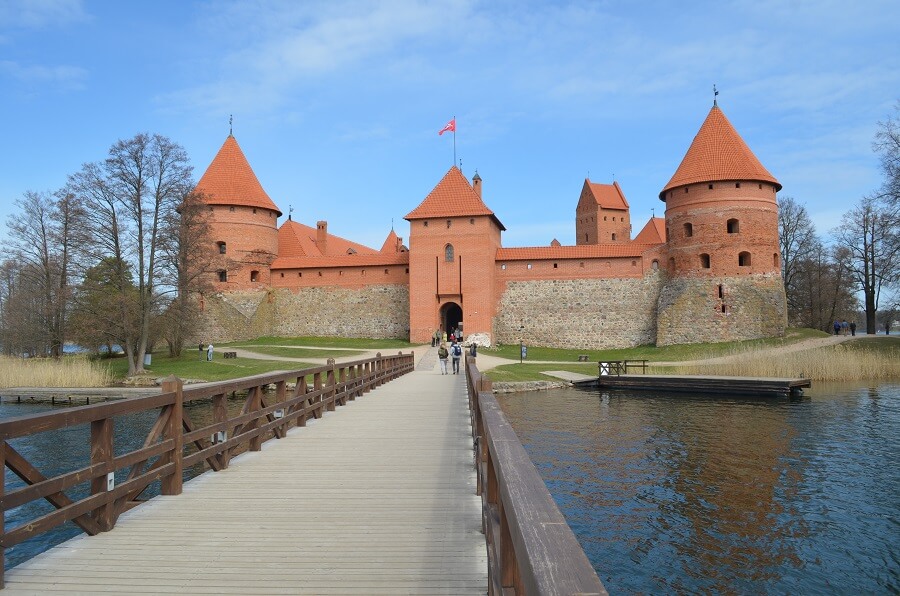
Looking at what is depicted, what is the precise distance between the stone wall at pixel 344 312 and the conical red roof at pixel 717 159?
15087 millimetres

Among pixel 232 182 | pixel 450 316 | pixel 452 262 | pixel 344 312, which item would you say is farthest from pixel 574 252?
pixel 232 182

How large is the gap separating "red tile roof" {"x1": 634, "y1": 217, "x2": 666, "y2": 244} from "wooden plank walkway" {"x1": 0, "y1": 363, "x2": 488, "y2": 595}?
1741 inches

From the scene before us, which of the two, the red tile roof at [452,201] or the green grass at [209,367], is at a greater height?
the red tile roof at [452,201]

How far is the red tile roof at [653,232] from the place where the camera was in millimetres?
48031

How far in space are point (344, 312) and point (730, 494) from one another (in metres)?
28.2

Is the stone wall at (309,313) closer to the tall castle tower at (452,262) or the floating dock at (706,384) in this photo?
the tall castle tower at (452,262)

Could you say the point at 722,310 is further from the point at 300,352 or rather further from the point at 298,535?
the point at 298,535

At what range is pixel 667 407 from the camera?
688 inches

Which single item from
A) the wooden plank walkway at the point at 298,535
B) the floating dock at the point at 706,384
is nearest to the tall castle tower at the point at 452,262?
the floating dock at the point at 706,384

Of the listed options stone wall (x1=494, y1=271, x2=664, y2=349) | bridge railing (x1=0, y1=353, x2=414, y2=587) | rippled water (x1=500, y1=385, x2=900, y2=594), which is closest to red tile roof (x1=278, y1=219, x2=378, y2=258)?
stone wall (x1=494, y1=271, x2=664, y2=349)

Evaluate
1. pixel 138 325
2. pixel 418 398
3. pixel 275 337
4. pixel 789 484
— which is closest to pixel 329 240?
pixel 275 337

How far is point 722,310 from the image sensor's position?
98.7ft

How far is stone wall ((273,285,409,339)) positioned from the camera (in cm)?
3494

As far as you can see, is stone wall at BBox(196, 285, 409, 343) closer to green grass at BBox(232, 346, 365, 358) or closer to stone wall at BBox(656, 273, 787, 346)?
green grass at BBox(232, 346, 365, 358)
